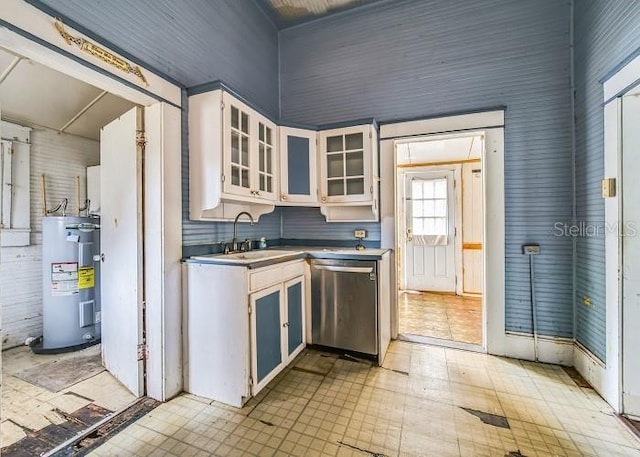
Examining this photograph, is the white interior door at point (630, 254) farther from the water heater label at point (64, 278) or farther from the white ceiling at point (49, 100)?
the water heater label at point (64, 278)

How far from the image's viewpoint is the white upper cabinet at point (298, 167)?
2.99 metres

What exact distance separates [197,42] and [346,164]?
172 centimetres

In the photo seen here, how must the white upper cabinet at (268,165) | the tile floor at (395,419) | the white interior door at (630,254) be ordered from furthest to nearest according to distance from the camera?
1. the white upper cabinet at (268,165)
2. the white interior door at (630,254)
3. the tile floor at (395,419)

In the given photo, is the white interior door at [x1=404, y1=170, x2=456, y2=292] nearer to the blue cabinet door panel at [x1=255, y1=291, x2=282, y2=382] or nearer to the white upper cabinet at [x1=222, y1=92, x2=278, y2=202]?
the white upper cabinet at [x1=222, y1=92, x2=278, y2=202]

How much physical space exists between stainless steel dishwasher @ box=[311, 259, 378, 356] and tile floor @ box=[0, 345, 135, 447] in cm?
161

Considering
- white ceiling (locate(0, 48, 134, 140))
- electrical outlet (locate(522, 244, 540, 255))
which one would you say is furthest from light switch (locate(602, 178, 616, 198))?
white ceiling (locate(0, 48, 134, 140))

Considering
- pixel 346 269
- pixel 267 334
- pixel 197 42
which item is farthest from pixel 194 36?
pixel 267 334

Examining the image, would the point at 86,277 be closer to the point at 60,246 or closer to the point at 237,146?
the point at 60,246

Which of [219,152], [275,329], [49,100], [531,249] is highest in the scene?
[49,100]

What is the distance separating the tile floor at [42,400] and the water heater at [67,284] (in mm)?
380

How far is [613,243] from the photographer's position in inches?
77.0

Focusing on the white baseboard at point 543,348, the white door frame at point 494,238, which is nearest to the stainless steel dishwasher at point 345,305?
the white door frame at point 494,238

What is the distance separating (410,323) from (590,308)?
5.76 feet

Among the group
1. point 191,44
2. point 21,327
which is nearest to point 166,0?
point 191,44
